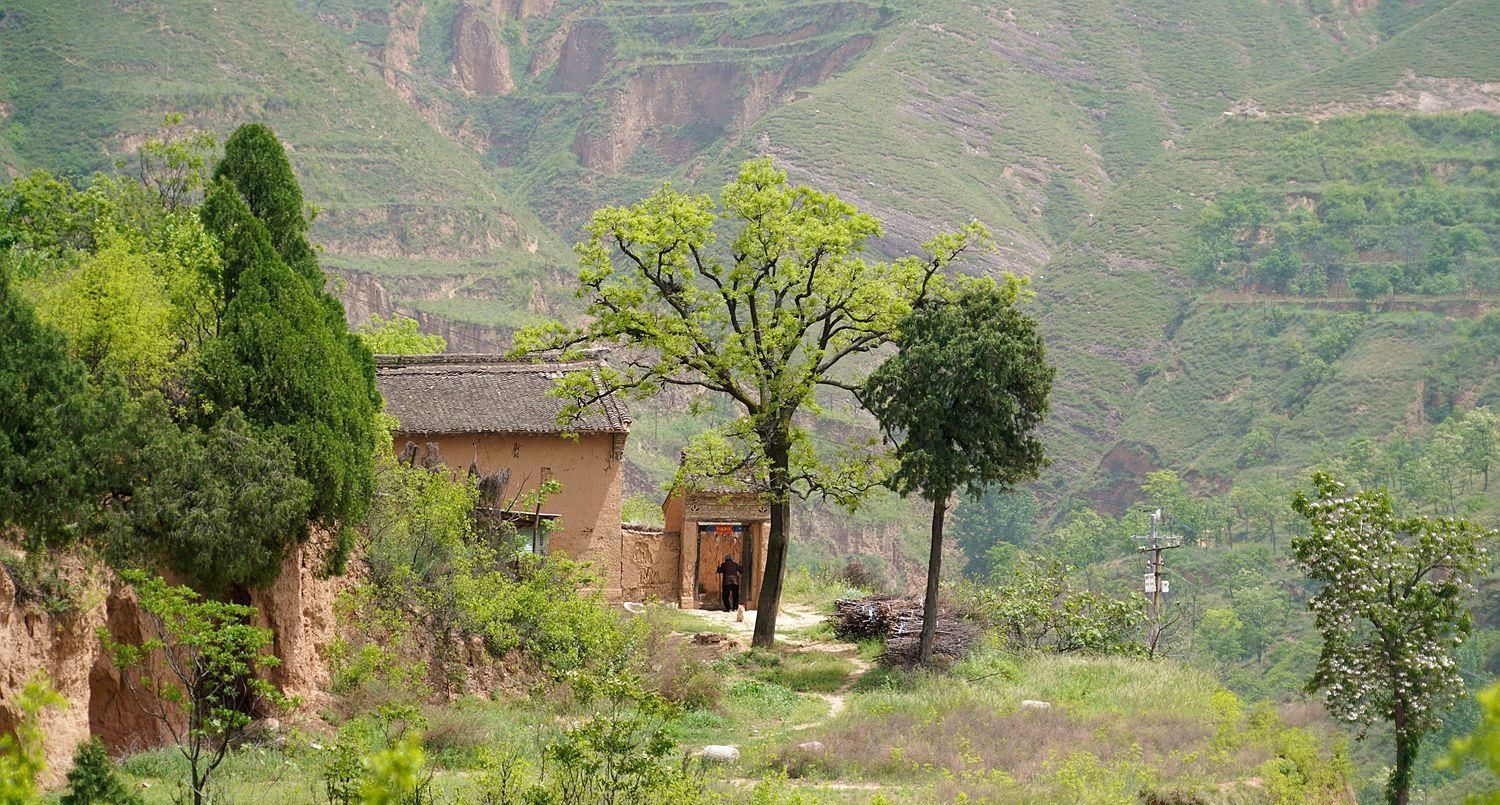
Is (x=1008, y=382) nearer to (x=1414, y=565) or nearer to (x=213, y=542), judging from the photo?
(x=1414, y=565)

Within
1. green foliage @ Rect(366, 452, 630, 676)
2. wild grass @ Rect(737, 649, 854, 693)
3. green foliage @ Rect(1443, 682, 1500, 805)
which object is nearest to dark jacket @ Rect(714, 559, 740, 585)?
wild grass @ Rect(737, 649, 854, 693)

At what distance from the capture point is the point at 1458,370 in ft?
268

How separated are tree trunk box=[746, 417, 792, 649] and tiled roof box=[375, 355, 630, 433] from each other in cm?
464

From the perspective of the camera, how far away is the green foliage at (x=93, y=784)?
33.2ft

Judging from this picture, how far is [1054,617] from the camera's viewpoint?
25.4 meters

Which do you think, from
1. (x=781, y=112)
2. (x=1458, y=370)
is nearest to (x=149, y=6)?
(x=781, y=112)

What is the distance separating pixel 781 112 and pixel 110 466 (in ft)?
354

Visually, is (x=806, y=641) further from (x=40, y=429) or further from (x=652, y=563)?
(x=40, y=429)

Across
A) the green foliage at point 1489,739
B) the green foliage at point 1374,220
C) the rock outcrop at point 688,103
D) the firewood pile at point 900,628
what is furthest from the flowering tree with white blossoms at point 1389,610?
the rock outcrop at point 688,103

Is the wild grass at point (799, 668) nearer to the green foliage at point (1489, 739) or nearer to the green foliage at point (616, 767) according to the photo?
the green foliage at point (616, 767)

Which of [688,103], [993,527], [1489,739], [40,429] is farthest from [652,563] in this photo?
[688,103]

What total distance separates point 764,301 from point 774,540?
3607mm

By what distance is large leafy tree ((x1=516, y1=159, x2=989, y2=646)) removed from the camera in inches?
906

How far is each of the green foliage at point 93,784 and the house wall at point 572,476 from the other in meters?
17.5
